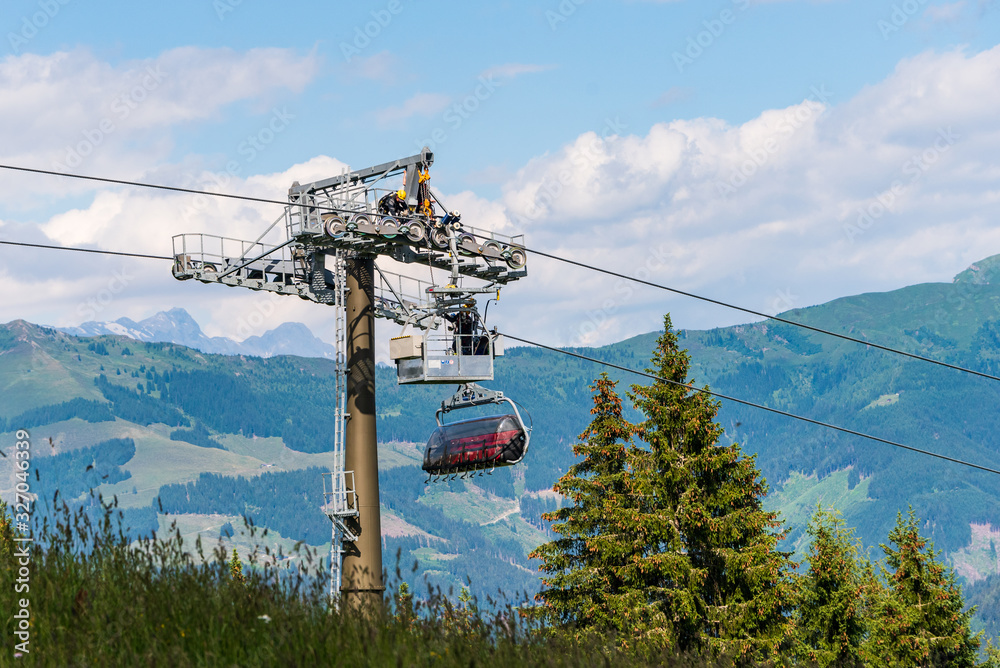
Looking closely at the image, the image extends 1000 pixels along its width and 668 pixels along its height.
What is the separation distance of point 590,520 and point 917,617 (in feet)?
49.3

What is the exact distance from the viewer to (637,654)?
888 cm

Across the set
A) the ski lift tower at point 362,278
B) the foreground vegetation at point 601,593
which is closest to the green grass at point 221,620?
the foreground vegetation at point 601,593

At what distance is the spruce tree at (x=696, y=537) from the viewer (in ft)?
103

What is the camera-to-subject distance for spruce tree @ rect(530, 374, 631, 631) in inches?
1304

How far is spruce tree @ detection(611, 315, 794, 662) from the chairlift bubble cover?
210 inches

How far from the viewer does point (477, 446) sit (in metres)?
28.4

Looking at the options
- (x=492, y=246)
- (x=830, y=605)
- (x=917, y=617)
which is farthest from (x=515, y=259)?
(x=917, y=617)

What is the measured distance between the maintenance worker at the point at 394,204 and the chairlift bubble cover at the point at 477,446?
5965mm

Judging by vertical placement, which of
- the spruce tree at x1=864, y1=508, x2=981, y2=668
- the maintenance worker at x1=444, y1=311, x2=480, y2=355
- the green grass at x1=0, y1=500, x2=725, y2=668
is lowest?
the spruce tree at x1=864, y1=508, x2=981, y2=668

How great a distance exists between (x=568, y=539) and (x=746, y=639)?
7118 millimetres

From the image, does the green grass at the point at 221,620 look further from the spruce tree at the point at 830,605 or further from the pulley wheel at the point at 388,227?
the spruce tree at the point at 830,605

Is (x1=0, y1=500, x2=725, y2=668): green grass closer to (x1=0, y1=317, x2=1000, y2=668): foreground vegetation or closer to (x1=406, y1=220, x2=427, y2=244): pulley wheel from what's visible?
(x1=0, y1=317, x2=1000, y2=668): foreground vegetation
